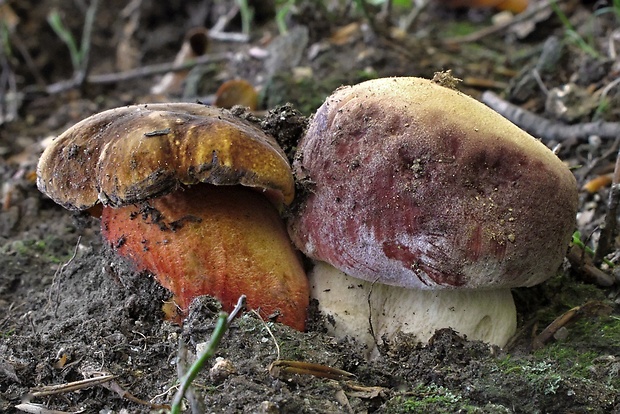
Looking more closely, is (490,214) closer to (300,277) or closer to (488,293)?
(488,293)

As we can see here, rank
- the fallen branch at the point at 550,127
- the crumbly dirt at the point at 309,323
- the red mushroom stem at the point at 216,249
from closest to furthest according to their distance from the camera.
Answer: the crumbly dirt at the point at 309,323, the red mushroom stem at the point at 216,249, the fallen branch at the point at 550,127

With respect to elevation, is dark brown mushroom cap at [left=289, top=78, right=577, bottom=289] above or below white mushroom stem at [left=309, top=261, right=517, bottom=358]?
above

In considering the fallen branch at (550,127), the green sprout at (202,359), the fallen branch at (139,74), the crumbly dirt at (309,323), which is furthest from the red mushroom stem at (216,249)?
the fallen branch at (139,74)

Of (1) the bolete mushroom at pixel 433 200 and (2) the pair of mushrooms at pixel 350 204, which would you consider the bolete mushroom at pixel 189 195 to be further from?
(1) the bolete mushroom at pixel 433 200

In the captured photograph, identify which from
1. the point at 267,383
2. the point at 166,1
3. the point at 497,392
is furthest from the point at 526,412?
the point at 166,1

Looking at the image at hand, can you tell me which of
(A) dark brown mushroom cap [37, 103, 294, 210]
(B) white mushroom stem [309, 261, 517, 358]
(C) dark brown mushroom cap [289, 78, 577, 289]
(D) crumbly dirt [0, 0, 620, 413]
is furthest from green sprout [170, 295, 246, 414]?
(B) white mushroom stem [309, 261, 517, 358]

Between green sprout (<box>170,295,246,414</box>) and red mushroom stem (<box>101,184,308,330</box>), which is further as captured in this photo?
red mushroom stem (<box>101,184,308,330</box>)

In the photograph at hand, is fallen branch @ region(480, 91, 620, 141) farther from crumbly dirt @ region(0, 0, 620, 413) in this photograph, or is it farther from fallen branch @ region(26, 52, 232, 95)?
fallen branch @ region(26, 52, 232, 95)
